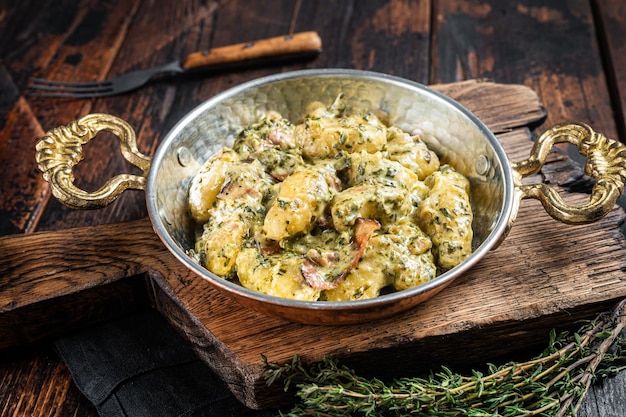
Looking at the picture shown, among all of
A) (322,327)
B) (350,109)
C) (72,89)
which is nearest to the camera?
(322,327)

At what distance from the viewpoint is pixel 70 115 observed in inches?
104

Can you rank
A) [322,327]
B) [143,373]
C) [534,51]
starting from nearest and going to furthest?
[322,327]
[143,373]
[534,51]

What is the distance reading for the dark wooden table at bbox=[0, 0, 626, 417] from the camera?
2.48m

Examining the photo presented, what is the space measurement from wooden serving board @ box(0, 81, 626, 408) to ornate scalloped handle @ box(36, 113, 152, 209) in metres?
0.20

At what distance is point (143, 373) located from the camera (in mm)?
1880

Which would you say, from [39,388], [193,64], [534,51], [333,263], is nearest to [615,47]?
[534,51]

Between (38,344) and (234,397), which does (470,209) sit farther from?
(38,344)

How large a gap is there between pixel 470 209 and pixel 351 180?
304 mm

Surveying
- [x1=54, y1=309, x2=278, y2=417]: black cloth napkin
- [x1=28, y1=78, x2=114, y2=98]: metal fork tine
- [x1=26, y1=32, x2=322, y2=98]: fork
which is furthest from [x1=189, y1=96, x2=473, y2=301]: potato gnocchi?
[x1=28, y1=78, x2=114, y2=98]: metal fork tine

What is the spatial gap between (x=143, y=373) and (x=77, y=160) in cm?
57

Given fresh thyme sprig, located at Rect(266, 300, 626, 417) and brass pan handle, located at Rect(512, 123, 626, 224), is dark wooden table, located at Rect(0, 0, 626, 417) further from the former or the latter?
fresh thyme sprig, located at Rect(266, 300, 626, 417)

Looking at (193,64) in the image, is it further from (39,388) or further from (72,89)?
(39,388)

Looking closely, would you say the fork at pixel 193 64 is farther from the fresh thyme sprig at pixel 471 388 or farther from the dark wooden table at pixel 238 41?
the fresh thyme sprig at pixel 471 388

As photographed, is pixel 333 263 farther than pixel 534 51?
No
